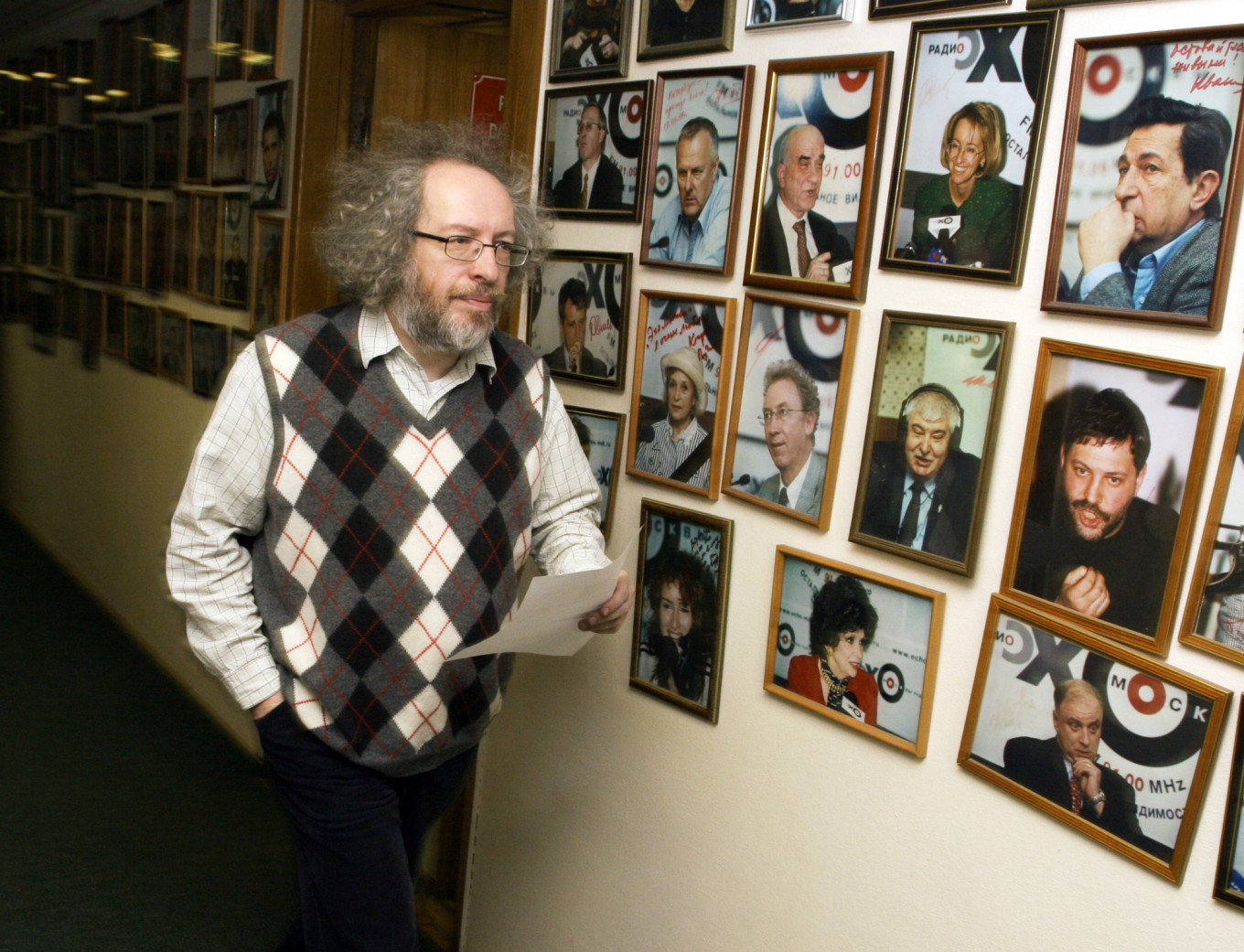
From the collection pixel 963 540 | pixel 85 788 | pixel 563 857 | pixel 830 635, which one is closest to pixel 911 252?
pixel 963 540

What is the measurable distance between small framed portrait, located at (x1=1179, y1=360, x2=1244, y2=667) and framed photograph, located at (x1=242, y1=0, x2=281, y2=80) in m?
2.59

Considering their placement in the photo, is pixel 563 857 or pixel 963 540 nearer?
pixel 963 540

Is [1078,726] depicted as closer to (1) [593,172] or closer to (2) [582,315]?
(2) [582,315]

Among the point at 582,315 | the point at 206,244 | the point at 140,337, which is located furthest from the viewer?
the point at 140,337

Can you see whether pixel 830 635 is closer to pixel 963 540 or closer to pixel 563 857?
pixel 963 540

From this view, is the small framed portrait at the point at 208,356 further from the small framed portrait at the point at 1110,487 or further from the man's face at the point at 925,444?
the small framed portrait at the point at 1110,487

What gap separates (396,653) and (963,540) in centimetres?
88

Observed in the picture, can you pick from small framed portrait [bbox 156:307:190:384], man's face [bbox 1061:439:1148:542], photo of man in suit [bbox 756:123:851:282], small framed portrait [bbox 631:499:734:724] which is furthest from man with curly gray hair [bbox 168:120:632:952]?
small framed portrait [bbox 156:307:190:384]

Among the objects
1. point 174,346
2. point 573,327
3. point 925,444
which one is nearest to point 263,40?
point 174,346

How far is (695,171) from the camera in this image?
1.86 m

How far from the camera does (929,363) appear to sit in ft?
4.91

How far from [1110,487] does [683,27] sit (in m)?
1.08

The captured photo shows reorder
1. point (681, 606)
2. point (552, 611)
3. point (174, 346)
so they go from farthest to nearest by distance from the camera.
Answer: point (174, 346), point (681, 606), point (552, 611)

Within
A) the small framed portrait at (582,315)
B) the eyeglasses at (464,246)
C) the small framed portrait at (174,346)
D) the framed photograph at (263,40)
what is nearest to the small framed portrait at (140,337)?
the small framed portrait at (174,346)
